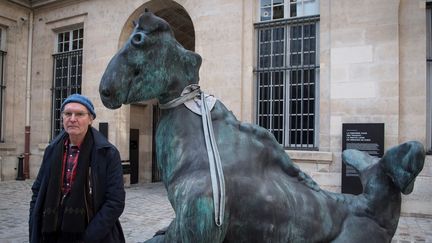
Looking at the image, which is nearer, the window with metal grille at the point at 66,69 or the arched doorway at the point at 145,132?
the arched doorway at the point at 145,132

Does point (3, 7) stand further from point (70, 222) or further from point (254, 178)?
point (254, 178)

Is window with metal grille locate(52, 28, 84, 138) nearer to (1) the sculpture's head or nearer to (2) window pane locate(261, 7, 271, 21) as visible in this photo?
(2) window pane locate(261, 7, 271, 21)

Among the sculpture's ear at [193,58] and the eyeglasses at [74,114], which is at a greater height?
the sculpture's ear at [193,58]

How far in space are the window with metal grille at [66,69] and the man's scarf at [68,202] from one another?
39.2ft

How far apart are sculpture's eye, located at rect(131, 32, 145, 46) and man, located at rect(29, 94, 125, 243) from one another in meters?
1.11

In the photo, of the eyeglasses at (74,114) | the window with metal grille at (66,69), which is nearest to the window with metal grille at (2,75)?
the window with metal grille at (66,69)

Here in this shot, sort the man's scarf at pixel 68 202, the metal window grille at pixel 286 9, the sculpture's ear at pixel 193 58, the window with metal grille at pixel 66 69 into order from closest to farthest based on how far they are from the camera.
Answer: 1. the sculpture's ear at pixel 193 58
2. the man's scarf at pixel 68 202
3. the metal window grille at pixel 286 9
4. the window with metal grille at pixel 66 69

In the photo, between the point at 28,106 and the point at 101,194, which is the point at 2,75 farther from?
the point at 101,194

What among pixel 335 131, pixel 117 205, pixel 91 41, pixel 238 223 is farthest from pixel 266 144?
pixel 91 41

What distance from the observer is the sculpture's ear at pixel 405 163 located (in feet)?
4.33

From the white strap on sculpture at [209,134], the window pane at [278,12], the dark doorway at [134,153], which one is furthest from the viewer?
the dark doorway at [134,153]

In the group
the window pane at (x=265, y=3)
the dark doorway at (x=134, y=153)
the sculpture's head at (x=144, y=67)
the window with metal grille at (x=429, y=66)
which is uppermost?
the window pane at (x=265, y=3)

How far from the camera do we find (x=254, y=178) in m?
1.41

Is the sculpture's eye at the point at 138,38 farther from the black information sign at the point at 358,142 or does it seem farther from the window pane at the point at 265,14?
the window pane at the point at 265,14
